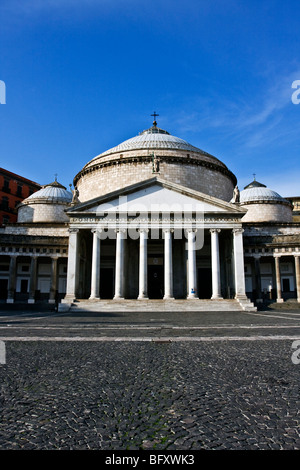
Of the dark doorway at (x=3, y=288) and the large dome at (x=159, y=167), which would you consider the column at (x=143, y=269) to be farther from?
the dark doorway at (x=3, y=288)

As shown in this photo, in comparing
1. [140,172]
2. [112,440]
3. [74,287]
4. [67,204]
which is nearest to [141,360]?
[112,440]

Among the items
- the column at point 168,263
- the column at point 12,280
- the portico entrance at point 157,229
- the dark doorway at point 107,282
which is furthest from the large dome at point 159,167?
the column at point 12,280

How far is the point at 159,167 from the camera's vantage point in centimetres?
3650

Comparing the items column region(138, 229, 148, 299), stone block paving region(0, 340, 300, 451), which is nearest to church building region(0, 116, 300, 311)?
column region(138, 229, 148, 299)

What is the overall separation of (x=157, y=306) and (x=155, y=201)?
29.0 ft

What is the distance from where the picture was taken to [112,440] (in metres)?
3.04

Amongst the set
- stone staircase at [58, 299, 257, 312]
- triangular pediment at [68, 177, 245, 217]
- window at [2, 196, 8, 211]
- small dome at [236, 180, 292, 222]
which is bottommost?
stone staircase at [58, 299, 257, 312]

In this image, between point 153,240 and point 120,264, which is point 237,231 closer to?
point 153,240

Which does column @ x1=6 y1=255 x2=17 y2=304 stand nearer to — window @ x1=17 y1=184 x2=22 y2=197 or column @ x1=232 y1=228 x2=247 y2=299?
column @ x1=232 y1=228 x2=247 y2=299

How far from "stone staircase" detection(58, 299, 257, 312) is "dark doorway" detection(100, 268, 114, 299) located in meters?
7.10

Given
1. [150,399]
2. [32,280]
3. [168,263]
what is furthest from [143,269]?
[150,399]

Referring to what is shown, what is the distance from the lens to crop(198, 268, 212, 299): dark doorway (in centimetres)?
3425

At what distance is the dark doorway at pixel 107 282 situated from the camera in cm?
3403

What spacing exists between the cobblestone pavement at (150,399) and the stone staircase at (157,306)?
60.4 feet
